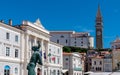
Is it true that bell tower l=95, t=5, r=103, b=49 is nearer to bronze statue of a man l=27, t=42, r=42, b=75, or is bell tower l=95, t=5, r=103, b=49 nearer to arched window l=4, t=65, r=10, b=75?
arched window l=4, t=65, r=10, b=75

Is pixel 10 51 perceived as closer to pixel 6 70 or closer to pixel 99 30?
pixel 6 70

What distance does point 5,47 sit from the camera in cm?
4853

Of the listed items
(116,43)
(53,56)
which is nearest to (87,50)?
(116,43)

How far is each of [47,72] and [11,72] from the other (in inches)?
602

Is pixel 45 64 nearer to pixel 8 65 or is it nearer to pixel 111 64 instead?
pixel 8 65

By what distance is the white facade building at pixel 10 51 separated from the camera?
47688 mm

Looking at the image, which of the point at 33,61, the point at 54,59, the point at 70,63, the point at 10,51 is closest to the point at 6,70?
the point at 10,51

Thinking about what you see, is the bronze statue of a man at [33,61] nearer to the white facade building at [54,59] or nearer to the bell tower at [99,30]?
the white facade building at [54,59]

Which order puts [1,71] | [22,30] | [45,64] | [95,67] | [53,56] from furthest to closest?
[95,67] < [53,56] < [45,64] < [22,30] < [1,71]

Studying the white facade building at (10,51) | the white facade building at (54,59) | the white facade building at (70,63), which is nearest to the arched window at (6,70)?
the white facade building at (10,51)

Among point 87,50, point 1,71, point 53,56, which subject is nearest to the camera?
point 1,71

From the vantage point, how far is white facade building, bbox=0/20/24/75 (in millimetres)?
47688

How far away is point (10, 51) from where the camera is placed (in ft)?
164

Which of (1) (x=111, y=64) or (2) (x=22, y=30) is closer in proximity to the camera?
(2) (x=22, y=30)
